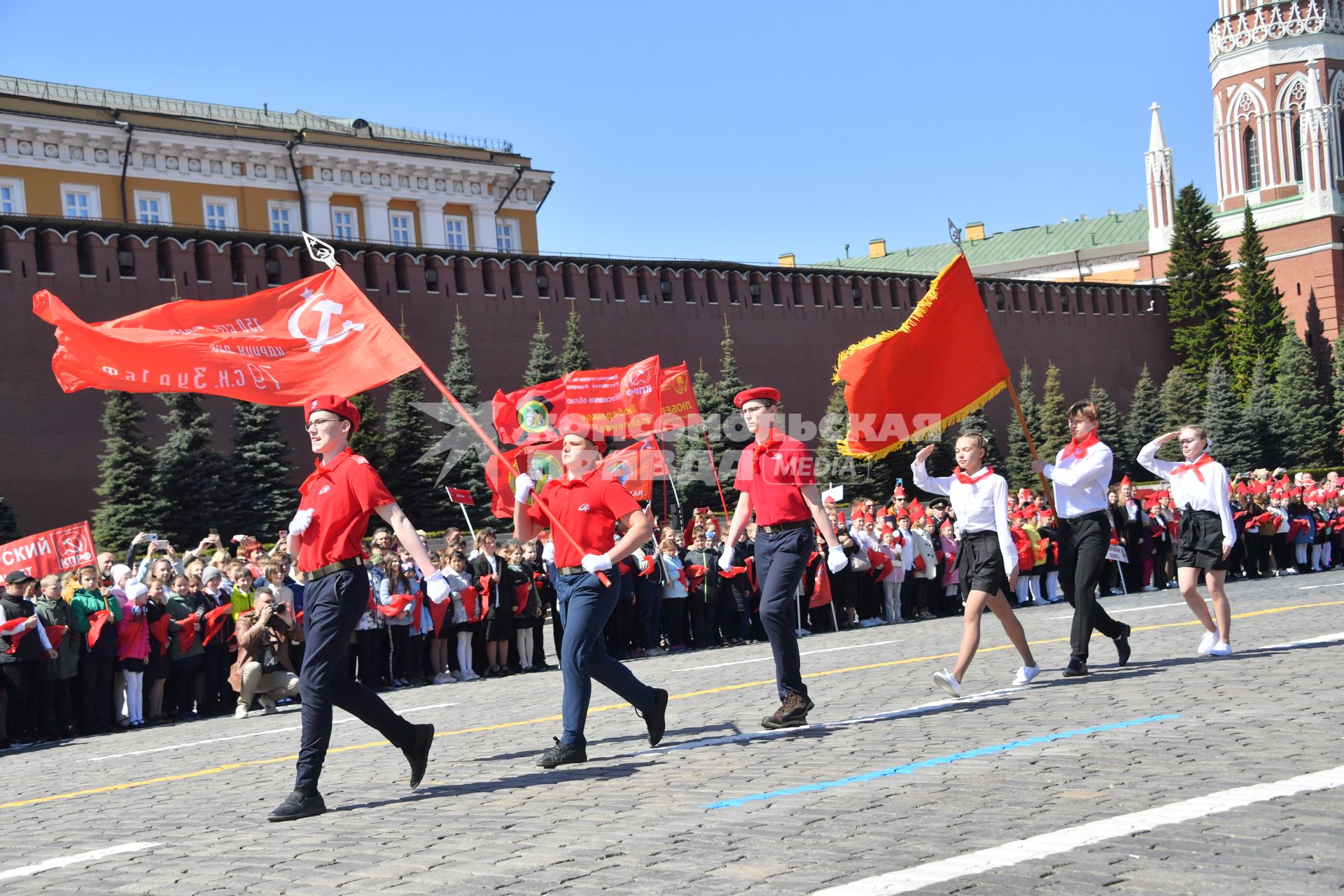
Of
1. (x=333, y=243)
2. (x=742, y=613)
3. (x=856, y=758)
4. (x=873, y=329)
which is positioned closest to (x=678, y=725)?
(x=856, y=758)

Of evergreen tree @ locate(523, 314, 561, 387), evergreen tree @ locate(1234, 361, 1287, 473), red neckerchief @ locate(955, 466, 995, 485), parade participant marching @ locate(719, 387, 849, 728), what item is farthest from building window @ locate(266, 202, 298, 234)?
parade participant marching @ locate(719, 387, 849, 728)

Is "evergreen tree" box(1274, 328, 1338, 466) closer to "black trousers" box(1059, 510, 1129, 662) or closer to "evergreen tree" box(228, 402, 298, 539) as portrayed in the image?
"evergreen tree" box(228, 402, 298, 539)

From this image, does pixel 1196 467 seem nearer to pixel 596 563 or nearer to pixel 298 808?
pixel 596 563

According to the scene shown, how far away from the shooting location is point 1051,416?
53438mm

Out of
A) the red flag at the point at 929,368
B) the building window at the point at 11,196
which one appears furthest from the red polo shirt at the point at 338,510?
the building window at the point at 11,196

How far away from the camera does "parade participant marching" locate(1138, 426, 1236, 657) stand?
10438 millimetres

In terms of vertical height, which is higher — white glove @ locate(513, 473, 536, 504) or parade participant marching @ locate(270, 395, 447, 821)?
white glove @ locate(513, 473, 536, 504)

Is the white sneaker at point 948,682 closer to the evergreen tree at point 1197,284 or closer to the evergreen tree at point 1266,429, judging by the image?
the evergreen tree at point 1266,429

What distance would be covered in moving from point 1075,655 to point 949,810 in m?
4.28

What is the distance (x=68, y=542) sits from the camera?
628 inches

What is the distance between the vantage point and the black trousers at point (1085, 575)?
9.69m

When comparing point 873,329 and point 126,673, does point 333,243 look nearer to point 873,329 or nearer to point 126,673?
point 873,329

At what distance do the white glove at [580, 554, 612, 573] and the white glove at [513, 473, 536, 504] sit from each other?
453 millimetres

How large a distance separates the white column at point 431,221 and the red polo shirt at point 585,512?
157ft
